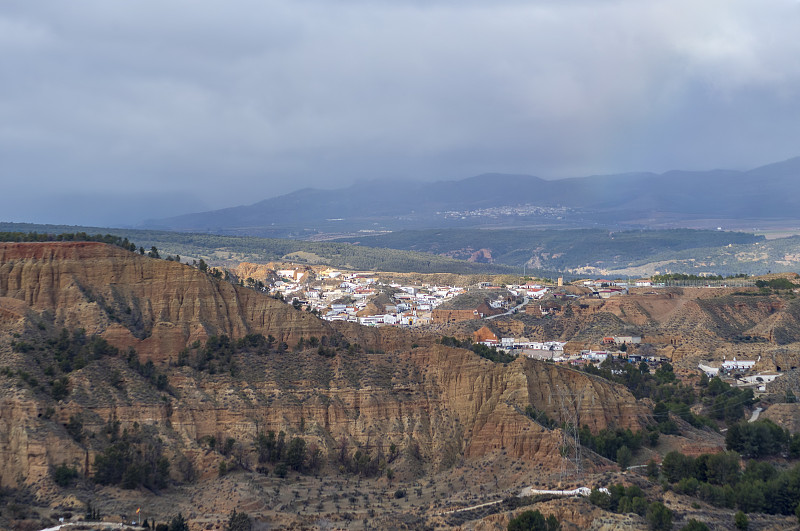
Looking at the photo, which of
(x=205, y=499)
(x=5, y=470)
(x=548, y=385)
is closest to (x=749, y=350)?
(x=548, y=385)

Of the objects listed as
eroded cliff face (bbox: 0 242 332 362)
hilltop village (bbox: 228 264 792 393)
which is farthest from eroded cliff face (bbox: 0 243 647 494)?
hilltop village (bbox: 228 264 792 393)

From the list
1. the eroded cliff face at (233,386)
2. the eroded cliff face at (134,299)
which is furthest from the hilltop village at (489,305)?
the eroded cliff face at (233,386)

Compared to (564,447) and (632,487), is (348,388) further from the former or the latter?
(632,487)

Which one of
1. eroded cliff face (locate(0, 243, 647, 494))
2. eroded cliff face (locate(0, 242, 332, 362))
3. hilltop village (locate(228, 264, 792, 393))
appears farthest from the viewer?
hilltop village (locate(228, 264, 792, 393))

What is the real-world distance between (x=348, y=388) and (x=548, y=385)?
11.7m

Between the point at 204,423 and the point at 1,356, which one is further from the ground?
the point at 1,356

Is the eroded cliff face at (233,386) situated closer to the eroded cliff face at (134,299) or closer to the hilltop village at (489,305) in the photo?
the eroded cliff face at (134,299)

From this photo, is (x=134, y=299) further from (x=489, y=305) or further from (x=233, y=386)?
(x=489, y=305)

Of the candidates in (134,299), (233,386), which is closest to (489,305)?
(134,299)

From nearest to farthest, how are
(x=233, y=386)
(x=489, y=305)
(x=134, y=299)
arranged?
(x=233, y=386) < (x=134, y=299) < (x=489, y=305)

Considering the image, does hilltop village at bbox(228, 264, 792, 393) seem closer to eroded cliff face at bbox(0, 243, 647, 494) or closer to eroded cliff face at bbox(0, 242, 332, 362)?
eroded cliff face at bbox(0, 242, 332, 362)

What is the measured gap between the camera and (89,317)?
64250mm

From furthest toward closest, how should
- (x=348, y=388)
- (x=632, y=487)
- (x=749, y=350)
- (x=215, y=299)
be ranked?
(x=749, y=350) → (x=215, y=299) → (x=348, y=388) → (x=632, y=487)

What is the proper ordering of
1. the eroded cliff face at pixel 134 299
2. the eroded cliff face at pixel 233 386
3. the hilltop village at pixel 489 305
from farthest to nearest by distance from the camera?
the hilltop village at pixel 489 305 → the eroded cliff face at pixel 134 299 → the eroded cliff face at pixel 233 386
